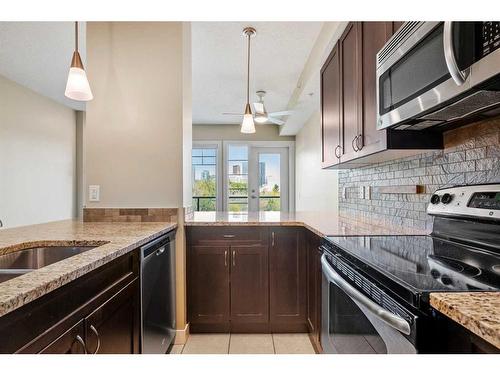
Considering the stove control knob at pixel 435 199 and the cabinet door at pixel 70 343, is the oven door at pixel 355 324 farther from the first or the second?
the cabinet door at pixel 70 343

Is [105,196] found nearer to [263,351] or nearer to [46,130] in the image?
[263,351]

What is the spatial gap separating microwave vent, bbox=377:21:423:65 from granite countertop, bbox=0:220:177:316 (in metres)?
1.44

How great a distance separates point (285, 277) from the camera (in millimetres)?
2209

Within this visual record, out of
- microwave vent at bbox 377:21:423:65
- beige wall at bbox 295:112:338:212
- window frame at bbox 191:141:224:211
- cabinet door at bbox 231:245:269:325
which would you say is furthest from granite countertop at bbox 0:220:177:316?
window frame at bbox 191:141:224:211

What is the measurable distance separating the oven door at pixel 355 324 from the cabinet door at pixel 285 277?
28.9 inches

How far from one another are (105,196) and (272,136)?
4.46m

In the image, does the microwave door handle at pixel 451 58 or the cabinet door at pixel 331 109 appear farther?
the cabinet door at pixel 331 109

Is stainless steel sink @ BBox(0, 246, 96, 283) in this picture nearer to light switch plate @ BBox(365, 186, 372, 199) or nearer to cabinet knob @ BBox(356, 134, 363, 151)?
cabinet knob @ BBox(356, 134, 363, 151)

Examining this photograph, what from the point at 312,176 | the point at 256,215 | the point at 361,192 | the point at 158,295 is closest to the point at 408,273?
the point at 158,295

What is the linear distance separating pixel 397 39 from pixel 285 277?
165cm

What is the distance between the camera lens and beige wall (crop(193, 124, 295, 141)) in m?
6.17

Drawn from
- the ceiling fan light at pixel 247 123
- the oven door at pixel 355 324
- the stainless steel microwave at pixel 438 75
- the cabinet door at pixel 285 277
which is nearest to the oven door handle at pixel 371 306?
the oven door at pixel 355 324

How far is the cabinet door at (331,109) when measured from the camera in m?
2.17

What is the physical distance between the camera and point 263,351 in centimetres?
201
